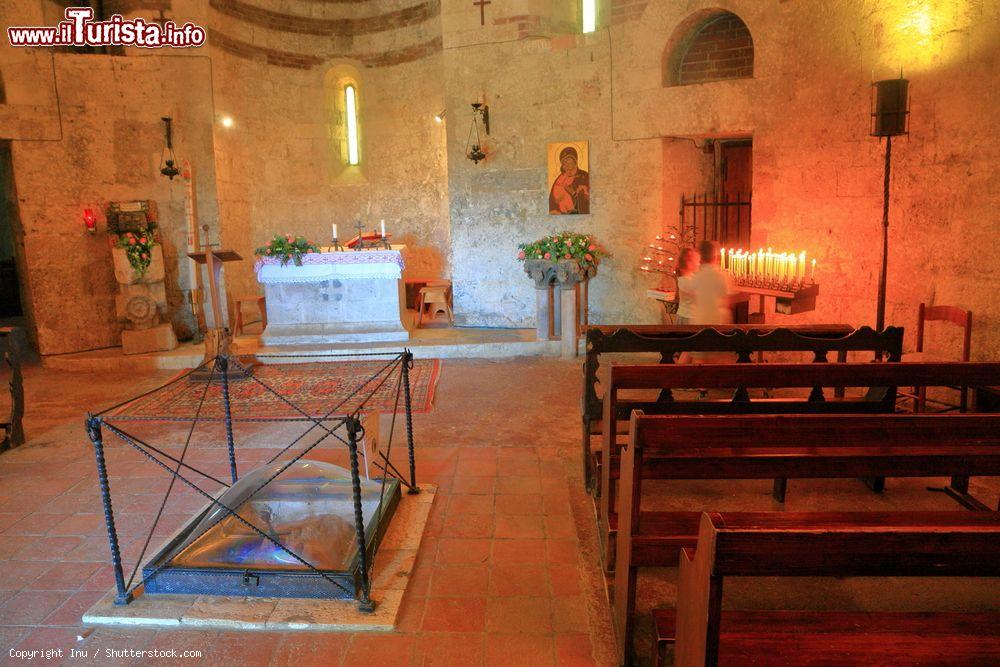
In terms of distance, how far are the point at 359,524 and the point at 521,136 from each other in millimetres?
7716

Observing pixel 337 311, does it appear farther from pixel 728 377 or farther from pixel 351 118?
pixel 728 377

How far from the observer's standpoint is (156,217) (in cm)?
1005

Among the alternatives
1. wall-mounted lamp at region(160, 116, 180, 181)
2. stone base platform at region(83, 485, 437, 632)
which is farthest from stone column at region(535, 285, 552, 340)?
stone base platform at region(83, 485, 437, 632)

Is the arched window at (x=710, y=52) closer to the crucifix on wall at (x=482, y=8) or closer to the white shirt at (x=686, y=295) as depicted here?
the crucifix on wall at (x=482, y=8)

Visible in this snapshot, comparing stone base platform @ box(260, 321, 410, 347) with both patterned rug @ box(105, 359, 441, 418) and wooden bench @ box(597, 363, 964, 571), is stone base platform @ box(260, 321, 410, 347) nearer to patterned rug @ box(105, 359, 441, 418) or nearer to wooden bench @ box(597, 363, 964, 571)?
patterned rug @ box(105, 359, 441, 418)

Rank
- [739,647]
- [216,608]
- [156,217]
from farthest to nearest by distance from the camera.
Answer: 1. [156,217]
2. [216,608]
3. [739,647]

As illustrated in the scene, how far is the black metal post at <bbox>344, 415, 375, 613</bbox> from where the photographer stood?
2.96 metres

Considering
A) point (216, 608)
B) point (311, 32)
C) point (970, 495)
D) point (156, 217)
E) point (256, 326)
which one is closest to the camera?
point (216, 608)

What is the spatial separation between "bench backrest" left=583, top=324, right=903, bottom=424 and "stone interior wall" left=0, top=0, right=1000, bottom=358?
212 cm

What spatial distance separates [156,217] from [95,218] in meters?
0.79

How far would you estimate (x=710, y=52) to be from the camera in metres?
9.27

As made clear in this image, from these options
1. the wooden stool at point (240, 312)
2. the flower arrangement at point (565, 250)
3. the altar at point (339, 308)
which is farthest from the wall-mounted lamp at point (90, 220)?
the flower arrangement at point (565, 250)

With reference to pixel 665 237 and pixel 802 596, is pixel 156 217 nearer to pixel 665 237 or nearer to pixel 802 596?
pixel 665 237

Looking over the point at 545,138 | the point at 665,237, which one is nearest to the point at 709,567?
the point at 665,237
